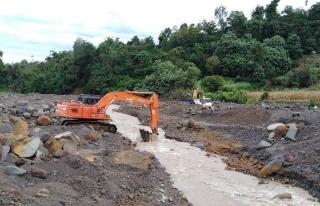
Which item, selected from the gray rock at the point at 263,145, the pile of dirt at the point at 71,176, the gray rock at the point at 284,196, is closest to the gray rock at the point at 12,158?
the pile of dirt at the point at 71,176

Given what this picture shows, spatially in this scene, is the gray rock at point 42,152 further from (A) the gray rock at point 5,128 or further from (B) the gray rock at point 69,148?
(A) the gray rock at point 5,128

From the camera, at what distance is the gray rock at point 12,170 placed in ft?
39.9

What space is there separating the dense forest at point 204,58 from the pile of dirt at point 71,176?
1590 inches

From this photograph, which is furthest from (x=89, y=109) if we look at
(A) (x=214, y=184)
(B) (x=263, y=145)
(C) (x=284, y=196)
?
(C) (x=284, y=196)

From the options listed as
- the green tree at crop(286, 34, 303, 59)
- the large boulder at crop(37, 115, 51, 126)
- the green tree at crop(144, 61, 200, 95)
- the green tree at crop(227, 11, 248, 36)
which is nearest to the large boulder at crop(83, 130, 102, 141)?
the large boulder at crop(37, 115, 51, 126)

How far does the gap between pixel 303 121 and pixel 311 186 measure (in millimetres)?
10454

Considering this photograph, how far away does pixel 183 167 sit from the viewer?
66.2 ft

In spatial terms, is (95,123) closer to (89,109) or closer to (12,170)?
(89,109)

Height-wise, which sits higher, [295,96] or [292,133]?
[292,133]

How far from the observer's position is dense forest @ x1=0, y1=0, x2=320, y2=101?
60.5m

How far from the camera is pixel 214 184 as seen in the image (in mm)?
17641

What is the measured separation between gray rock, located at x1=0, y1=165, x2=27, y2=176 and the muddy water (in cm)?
551

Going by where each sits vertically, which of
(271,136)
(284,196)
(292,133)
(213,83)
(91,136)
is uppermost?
(91,136)

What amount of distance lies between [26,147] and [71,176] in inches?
72.2
